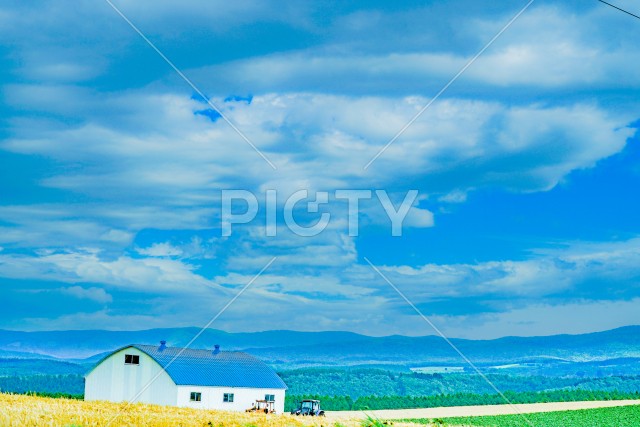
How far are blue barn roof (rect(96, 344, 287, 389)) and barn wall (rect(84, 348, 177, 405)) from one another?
2.07 feet

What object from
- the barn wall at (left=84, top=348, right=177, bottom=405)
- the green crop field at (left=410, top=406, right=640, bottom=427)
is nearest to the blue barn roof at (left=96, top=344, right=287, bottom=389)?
the barn wall at (left=84, top=348, right=177, bottom=405)

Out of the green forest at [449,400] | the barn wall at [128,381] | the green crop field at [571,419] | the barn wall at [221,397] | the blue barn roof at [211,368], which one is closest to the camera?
the barn wall at [221,397]

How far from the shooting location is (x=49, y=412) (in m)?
34.7

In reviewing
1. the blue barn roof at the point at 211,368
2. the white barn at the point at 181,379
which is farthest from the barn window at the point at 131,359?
the blue barn roof at the point at 211,368

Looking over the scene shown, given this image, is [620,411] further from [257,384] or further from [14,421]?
[14,421]

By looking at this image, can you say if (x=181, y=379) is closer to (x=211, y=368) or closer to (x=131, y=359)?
(x=211, y=368)

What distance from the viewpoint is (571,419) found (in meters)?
76.1

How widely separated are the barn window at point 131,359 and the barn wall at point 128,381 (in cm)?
24

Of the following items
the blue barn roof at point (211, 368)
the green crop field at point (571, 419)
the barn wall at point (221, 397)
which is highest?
the blue barn roof at point (211, 368)

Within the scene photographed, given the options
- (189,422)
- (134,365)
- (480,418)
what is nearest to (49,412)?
(189,422)

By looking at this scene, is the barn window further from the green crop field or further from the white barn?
the green crop field

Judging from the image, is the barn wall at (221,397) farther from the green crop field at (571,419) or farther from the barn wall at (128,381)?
the green crop field at (571,419)

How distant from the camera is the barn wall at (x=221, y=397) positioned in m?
67.8

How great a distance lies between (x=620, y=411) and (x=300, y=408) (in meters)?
31.9
